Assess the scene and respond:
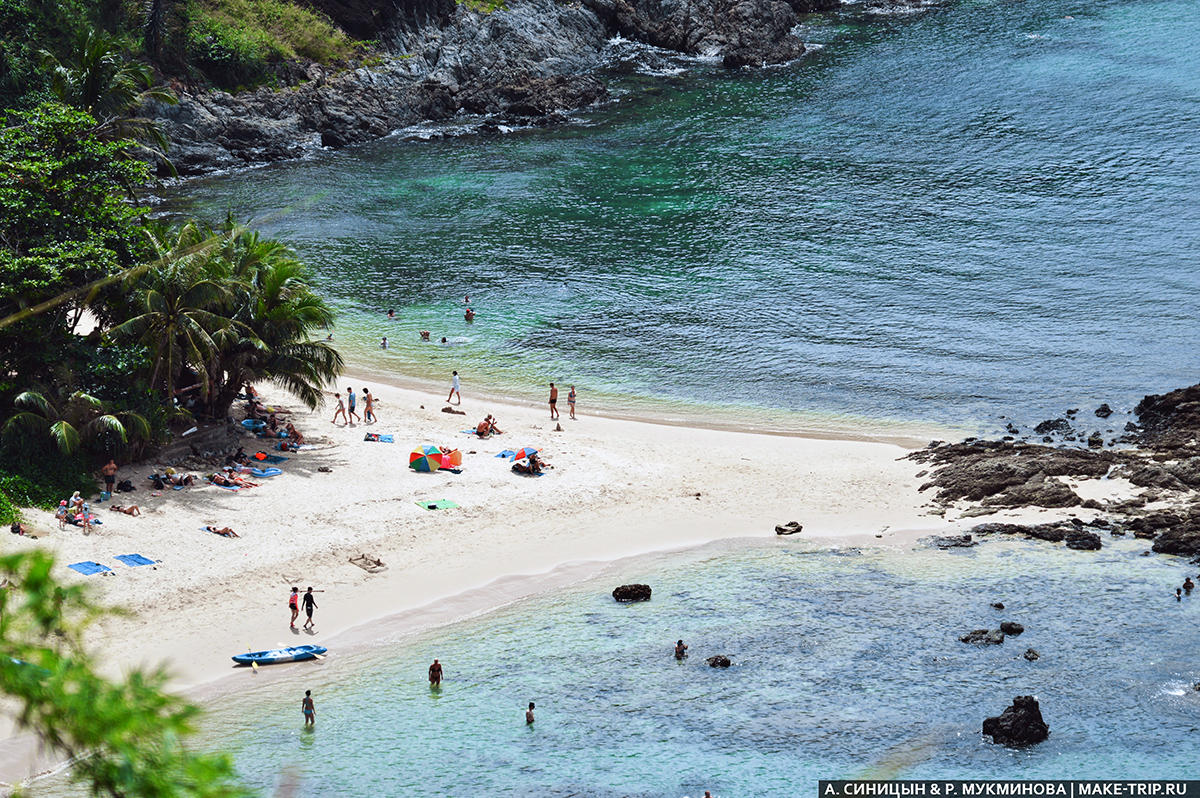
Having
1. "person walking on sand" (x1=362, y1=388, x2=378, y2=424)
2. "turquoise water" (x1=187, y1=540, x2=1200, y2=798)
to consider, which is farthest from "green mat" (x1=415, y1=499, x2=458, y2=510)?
"person walking on sand" (x1=362, y1=388, x2=378, y2=424)

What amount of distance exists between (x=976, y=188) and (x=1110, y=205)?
8542 mm

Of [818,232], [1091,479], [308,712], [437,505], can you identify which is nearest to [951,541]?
[1091,479]

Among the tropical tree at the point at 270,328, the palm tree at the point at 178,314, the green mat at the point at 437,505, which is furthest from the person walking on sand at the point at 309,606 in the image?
the tropical tree at the point at 270,328

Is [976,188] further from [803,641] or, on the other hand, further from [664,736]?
[664,736]

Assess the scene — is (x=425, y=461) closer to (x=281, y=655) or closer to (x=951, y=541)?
(x=281, y=655)

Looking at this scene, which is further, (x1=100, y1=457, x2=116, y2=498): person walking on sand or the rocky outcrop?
the rocky outcrop

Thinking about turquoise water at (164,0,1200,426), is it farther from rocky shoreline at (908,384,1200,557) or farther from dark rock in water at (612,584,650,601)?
dark rock in water at (612,584,650,601)

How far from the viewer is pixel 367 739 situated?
2806 cm

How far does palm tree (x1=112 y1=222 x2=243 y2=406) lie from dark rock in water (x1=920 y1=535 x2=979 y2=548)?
24965 millimetres

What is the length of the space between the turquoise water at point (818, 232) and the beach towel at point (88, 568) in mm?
23110

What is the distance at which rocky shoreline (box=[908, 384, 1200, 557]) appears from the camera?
122 feet

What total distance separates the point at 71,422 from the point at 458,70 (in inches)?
2654

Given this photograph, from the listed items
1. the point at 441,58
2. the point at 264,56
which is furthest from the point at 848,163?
the point at 264,56

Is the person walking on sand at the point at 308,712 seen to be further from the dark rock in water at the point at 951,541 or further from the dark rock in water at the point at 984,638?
the dark rock in water at the point at 951,541
